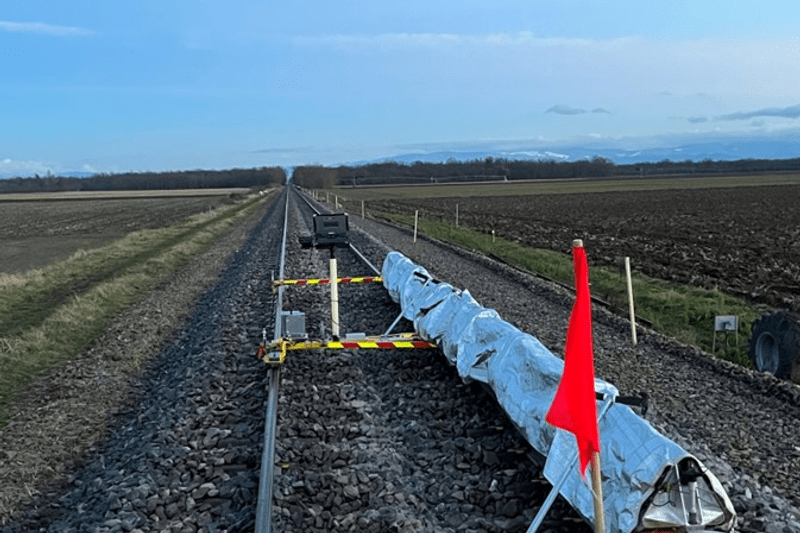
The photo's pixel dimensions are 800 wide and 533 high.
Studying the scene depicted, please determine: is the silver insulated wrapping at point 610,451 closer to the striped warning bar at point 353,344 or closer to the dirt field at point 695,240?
the striped warning bar at point 353,344

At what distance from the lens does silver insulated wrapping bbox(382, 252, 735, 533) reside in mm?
4191

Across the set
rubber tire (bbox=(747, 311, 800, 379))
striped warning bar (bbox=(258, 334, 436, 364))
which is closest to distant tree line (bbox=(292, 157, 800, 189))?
rubber tire (bbox=(747, 311, 800, 379))

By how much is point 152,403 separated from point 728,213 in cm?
4099

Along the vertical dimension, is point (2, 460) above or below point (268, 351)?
below

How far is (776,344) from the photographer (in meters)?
9.11

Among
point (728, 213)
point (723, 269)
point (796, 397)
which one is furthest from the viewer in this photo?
point (728, 213)

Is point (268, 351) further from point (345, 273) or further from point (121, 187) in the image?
point (121, 187)

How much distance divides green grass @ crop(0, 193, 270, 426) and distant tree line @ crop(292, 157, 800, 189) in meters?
137

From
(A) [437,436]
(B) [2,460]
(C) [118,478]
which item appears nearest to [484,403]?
(A) [437,436]

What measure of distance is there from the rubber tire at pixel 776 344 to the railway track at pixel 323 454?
0.75m

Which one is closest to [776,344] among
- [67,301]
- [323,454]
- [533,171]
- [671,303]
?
[671,303]

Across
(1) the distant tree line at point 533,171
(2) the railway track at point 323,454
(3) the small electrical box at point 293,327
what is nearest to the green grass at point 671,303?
(2) the railway track at point 323,454

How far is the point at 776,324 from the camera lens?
920cm

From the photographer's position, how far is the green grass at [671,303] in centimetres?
1164
